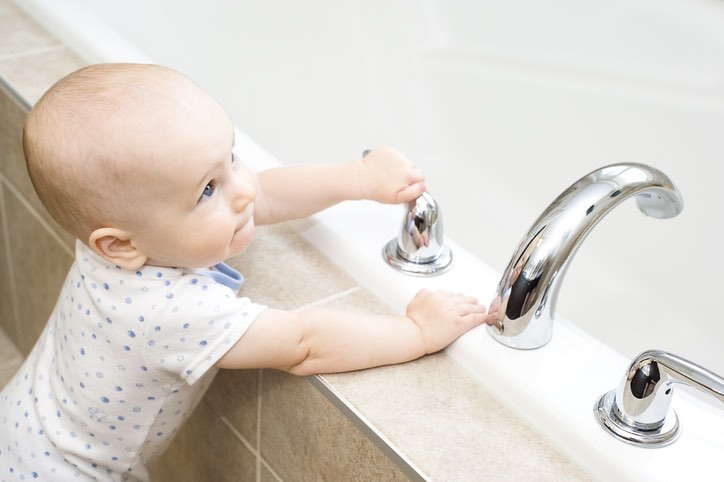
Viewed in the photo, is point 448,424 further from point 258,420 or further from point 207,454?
point 207,454

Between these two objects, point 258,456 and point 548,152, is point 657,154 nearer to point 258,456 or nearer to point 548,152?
point 548,152

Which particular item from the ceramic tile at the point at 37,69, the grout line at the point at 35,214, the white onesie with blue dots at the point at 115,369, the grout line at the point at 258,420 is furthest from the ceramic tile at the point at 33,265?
the grout line at the point at 258,420

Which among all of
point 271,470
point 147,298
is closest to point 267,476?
point 271,470

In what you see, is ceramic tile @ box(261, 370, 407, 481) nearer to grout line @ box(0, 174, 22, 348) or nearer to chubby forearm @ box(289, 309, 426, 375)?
chubby forearm @ box(289, 309, 426, 375)

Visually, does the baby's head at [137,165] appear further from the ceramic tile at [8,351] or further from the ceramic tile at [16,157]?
the ceramic tile at [8,351]

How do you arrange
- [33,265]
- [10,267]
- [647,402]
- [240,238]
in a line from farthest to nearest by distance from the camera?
[10,267] → [33,265] → [240,238] → [647,402]

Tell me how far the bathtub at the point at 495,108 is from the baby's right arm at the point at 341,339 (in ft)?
0.27

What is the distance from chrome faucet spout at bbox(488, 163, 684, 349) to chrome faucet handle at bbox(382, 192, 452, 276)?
0.11m

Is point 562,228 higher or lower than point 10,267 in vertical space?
higher

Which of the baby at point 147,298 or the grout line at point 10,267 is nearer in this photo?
the baby at point 147,298

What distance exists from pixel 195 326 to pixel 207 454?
290 mm

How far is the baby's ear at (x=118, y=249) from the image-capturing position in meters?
0.82

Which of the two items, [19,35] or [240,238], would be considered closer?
[240,238]

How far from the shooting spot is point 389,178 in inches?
39.0
